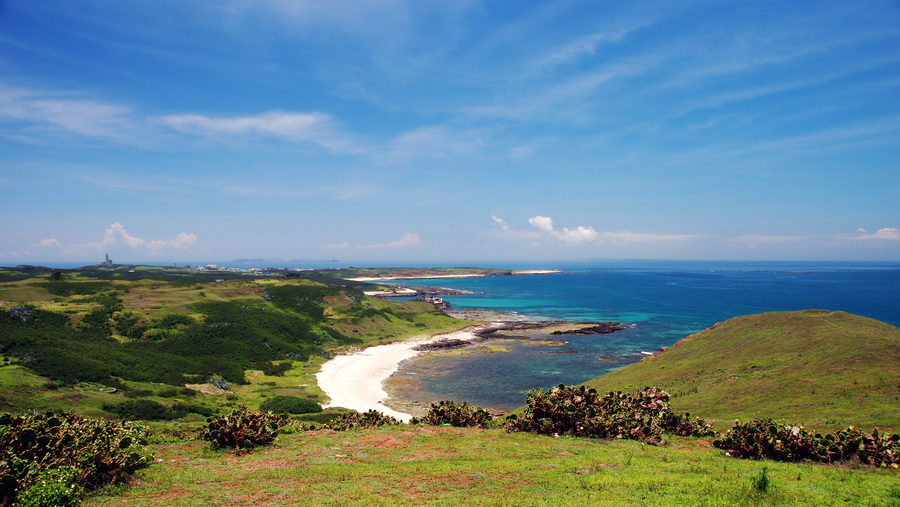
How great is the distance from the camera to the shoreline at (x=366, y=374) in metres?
49.1

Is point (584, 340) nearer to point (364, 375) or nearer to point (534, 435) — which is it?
point (364, 375)

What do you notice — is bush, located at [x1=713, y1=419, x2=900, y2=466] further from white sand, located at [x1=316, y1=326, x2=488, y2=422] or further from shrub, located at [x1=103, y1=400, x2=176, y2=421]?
shrub, located at [x1=103, y1=400, x2=176, y2=421]

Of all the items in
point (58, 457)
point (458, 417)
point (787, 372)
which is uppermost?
point (58, 457)

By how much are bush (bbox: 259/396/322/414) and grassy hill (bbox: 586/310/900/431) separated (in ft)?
91.2

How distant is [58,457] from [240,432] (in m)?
7.19

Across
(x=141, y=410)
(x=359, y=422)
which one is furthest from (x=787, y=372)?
(x=141, y=410)

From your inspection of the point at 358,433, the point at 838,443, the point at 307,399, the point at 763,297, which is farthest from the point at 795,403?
the point at 763,297

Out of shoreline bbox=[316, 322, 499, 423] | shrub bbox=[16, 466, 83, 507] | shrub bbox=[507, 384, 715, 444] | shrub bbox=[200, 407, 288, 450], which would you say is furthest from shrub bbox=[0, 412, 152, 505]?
shoreline bbox=[316, 322, 499, 423]

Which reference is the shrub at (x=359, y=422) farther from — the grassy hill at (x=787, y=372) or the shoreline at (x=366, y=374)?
the grassy hill at (x=787, y=372)

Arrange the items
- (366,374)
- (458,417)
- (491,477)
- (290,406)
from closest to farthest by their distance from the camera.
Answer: (491,477), (458,417), (290,406), (366,374)

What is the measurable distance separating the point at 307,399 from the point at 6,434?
122 feet

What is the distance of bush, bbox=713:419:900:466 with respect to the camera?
1491cm

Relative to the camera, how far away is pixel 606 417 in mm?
21125

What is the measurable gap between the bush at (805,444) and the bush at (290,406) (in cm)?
3697
